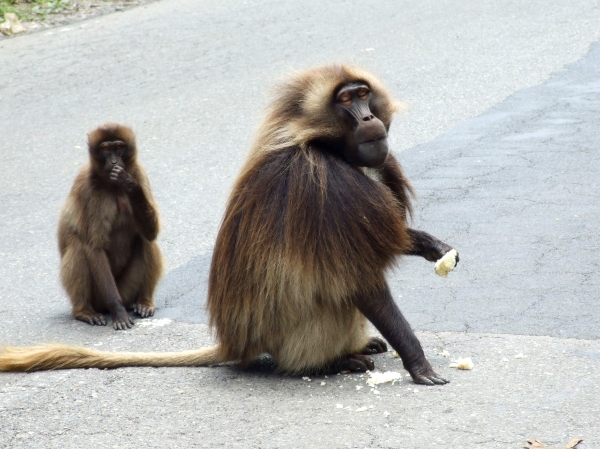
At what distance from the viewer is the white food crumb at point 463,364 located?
429 cm

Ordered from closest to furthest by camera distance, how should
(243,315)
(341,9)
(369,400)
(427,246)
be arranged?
(369,400)
(243,315)
(427,246)
(341,9)

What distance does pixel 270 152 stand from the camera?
168 inches

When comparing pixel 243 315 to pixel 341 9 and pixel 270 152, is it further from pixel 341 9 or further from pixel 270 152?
pixel 341 9

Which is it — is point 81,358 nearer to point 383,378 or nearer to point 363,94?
point 383,378

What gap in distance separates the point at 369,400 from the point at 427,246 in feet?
3.27

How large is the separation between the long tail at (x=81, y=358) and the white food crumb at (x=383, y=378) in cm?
77

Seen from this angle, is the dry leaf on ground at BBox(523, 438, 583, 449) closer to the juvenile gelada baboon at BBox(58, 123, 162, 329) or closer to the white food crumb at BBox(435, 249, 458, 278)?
the white food crumb at BBox(435, 249, 458, 278)

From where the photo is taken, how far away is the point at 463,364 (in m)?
4.29

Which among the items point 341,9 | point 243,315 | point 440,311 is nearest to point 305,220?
point 243,315

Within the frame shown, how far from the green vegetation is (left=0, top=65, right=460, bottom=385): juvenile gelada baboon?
315 inches

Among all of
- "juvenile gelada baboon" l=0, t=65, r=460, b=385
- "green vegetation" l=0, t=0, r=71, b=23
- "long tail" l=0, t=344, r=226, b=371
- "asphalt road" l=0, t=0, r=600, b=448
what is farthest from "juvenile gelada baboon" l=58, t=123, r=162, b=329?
"green vegetation" l=0, t=0, r=71, b=23

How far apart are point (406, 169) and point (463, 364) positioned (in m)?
3.37

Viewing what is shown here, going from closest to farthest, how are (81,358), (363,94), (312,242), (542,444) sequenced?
(542,444) → (312,242) → (363,94) → (81,358)

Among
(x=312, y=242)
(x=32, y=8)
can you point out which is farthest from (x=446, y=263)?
(x=32, y=8)
